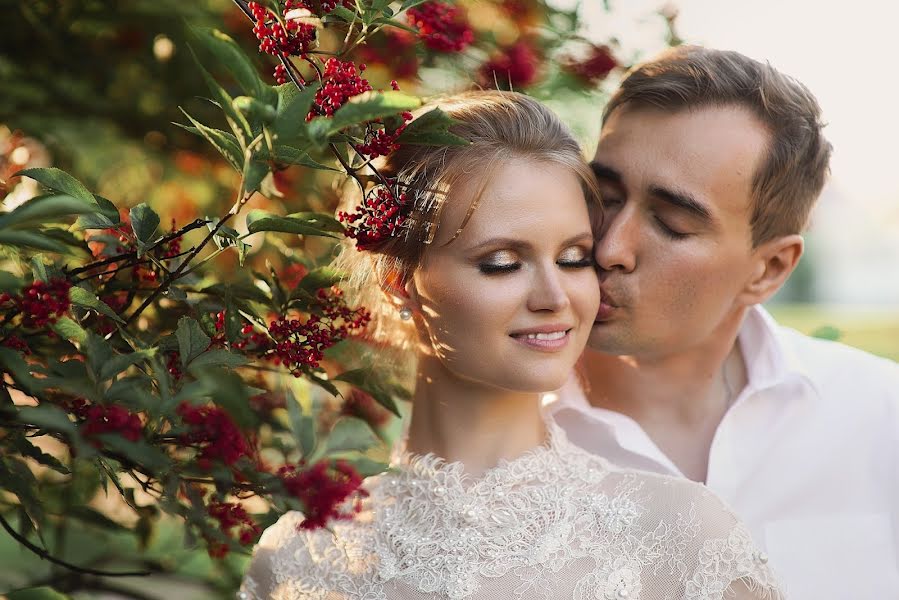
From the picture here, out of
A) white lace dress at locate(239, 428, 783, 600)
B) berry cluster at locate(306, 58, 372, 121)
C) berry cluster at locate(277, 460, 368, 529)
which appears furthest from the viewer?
white lace dress at locate(239, 428, 783, 600)

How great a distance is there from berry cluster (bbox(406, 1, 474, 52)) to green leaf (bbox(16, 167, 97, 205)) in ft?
2.21

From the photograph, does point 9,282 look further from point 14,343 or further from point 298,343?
point 298,343

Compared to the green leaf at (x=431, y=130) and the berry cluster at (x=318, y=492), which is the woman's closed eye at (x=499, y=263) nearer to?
the green leaf at (x=431, y=130)

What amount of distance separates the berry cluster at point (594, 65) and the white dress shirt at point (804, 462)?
83cm

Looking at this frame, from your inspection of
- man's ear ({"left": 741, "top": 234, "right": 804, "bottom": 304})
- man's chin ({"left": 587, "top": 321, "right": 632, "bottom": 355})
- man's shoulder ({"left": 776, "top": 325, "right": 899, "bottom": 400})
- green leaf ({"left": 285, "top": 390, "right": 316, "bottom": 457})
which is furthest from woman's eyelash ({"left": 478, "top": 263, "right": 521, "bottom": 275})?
man's shoulder ({"left": 776, "top": 325, "right": 899, "bottom": 400})

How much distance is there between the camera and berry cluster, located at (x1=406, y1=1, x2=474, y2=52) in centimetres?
182

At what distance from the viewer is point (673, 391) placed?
264cm

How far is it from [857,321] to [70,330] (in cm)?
1707

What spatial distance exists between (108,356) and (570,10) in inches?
64.5

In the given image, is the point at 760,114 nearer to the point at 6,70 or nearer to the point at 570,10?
the point at 570,10

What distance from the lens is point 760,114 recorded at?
2.42 m

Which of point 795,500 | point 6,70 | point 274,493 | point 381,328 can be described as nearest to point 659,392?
point 795,500

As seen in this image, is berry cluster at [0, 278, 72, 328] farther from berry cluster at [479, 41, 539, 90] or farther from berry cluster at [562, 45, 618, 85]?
berry cluster at [562, 45, 618, 85]

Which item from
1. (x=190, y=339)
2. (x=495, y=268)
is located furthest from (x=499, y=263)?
(x=190, y=339)
